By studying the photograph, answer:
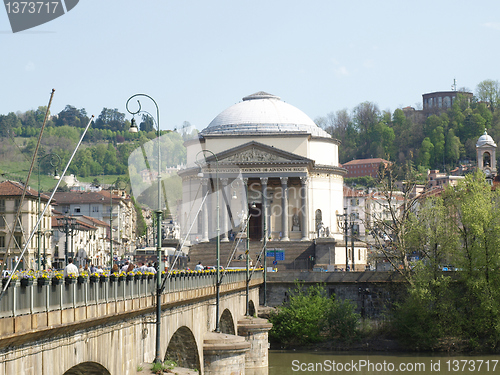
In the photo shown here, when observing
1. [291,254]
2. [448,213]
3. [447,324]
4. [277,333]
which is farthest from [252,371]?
[291,254]

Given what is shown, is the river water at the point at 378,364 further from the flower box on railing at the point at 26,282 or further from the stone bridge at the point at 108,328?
the flower box on railing at the point at 26,282

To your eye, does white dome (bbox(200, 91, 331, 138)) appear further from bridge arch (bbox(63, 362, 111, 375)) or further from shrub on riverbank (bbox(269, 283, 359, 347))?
bridge arch (bbox(63, 362, 111, 375))

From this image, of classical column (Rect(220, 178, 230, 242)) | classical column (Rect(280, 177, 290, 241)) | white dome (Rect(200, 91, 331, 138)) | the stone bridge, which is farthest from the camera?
white dome (Rect(200, 91, 331, 138))

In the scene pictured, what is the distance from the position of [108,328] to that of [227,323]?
2936 centimetres

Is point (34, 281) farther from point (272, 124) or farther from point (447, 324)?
point (272, 124)

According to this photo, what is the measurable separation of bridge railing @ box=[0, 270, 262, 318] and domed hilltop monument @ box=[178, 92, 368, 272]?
62887mm

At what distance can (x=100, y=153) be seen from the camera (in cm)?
14125

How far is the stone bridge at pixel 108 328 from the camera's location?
16.7 metres

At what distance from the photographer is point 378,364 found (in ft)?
191

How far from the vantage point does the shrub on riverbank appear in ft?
219

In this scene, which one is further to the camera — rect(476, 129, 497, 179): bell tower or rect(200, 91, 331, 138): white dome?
rect(476, 129, 497, 179): bell tower

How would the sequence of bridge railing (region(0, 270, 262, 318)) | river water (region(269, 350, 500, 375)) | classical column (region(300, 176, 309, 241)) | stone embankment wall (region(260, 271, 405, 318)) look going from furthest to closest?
1. classical column (region(300, 176, 309, 241))
2. stone embankment wall (region(260, 271, 405, 318))
3. river water (region(269, 350, 500, 375))
4. bridge railing (region(0, 270, 262, 318))

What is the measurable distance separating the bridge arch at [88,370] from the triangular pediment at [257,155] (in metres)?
75.8

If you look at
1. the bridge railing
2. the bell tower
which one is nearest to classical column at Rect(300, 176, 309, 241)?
the bell tower
